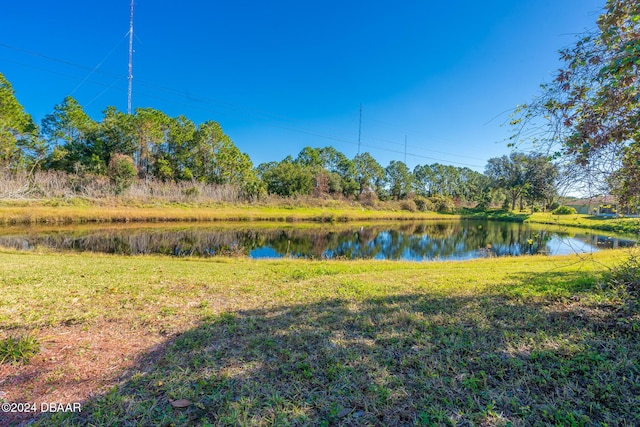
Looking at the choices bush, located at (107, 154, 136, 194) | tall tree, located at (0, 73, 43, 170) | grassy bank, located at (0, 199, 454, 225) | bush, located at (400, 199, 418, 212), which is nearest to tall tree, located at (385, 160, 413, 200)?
bush, located at (400, 199, 418, 212)

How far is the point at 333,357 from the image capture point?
2.88 metres

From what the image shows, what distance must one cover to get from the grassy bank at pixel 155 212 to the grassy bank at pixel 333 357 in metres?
27.1

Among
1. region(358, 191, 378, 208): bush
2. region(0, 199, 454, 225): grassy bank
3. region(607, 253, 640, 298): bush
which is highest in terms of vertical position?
region(358, 191, 378, 208): bush

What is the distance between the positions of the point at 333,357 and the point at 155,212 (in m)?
33.7

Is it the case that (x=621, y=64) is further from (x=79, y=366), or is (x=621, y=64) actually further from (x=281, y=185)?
(x=281, y=185)

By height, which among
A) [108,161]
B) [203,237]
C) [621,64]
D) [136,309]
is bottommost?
[203,237]

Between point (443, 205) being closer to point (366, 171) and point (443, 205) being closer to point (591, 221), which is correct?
point (366, 171)

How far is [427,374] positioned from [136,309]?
4.06m

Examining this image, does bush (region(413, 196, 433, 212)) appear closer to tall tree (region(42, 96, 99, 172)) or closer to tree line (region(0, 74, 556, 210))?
tree line (region(0, 74, 556, 210))

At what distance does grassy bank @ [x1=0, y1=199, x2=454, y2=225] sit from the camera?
24594 mm

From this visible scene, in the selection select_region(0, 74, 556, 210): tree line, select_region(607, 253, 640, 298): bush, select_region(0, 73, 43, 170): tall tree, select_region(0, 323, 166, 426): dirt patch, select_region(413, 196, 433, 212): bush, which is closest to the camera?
select_region(0, 323, 166, 426): dirt patch

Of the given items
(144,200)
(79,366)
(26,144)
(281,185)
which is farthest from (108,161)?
(79,366)

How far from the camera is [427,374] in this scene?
8.43 feet

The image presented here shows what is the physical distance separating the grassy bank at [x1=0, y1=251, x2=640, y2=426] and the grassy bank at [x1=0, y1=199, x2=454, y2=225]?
27.1 meters
